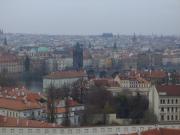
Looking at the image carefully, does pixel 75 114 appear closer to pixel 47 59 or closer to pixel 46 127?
pixel 46 127

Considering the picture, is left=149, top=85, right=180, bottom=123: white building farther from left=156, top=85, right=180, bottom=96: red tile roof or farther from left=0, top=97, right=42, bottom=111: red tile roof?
left=0, top=97, right=42, bottom=111: red tile roof

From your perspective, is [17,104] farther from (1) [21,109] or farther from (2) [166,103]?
(2) [166,103]

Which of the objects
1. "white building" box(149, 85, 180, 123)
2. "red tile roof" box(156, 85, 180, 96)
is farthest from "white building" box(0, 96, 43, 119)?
"red tile roof" box(156, 85, 180, 96)

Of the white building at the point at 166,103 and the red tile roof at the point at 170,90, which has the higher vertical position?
the red tile roof at the point at 170,90

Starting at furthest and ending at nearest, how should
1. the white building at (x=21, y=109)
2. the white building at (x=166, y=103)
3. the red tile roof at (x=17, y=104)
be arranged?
the white building at (x=166, y=103) → the red tile roof at (x=17, y=104) → the white building at (x=21, y=109)

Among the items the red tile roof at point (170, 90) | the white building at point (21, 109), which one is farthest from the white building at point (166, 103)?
the white building at point (21, 109)

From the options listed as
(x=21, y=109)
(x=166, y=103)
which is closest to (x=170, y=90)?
(x=166, y=103)

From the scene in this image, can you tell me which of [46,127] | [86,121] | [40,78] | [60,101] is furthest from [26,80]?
[46,127]

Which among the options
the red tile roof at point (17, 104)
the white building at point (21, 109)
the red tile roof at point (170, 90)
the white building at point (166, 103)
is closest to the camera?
the white building at point (21, 109)

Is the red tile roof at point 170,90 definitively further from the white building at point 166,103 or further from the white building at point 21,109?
the white building at point 21,109
